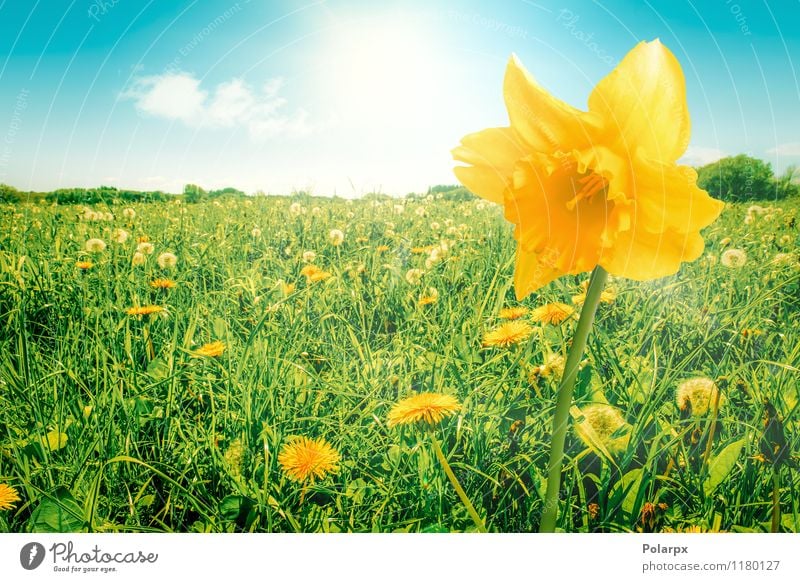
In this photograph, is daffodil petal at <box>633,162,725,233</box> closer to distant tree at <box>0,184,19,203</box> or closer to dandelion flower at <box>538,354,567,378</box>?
dandelion flower at <box>538,354,567,378</box>

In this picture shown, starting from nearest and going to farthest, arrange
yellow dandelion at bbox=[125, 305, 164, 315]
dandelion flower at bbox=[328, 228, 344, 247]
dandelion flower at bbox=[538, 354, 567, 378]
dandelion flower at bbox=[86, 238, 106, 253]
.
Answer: dandelion flower at bbox=[538, 354, 567, 378] < yellow dandelion at bbox=[125, 305, 164, 315] < dandelion flower at bbox=[86, 238, 106, 253] < dandelion flower at bbox=[328, 228, 344, 247]

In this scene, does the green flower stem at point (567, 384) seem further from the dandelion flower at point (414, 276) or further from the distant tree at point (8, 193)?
the distant tree at point (8, 193)

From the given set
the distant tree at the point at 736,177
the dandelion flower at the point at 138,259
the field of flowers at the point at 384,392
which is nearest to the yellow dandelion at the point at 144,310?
the field of flowers at the point at 384,392

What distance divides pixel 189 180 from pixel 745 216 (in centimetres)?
75

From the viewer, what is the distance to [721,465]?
560 mm

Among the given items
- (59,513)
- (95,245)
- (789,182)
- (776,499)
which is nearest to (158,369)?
(59,513)

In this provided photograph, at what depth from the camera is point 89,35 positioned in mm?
659

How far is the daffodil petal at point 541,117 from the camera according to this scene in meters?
0.41

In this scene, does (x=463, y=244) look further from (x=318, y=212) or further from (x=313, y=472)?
(x=313, y=472)

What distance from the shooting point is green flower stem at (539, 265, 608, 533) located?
42 cm

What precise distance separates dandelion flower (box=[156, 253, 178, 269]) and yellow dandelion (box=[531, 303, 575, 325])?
1.67 ft

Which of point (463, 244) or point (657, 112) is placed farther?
point (463, 244)

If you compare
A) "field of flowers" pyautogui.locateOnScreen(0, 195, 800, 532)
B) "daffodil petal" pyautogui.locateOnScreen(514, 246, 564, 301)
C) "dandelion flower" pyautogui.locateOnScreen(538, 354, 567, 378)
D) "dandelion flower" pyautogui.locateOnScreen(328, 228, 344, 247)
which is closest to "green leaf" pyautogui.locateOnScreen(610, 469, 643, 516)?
"field of flowers" pyautogui.locateOnScreen(0, 195, 800, 532)
